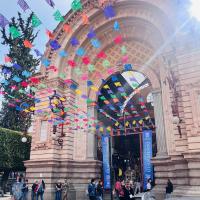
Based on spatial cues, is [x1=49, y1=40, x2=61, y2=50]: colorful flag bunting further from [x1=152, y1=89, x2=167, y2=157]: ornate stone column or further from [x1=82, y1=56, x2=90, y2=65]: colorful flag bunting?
[x1=152, y1=89, x2=167, y2=157]: ornate stone column

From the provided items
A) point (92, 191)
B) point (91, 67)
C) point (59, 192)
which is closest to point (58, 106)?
point (91, 67)

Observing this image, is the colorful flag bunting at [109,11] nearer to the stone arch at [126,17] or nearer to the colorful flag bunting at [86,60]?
the stone arch at [126,17]

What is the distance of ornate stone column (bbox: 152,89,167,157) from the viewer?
61.6 feet

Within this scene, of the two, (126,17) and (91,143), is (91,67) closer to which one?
(126,17)

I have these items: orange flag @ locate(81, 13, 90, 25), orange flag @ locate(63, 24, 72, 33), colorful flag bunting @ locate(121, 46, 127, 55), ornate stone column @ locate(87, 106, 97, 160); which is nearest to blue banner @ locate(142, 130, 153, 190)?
ornate stone column @ locate(87, 106, 97, 160)

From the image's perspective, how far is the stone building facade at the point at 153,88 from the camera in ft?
52.5

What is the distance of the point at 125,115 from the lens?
26812 mm

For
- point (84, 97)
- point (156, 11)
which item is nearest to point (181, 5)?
point (156, 11)

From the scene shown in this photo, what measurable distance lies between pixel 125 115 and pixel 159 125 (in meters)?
7.47

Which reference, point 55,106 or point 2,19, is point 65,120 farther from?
point 2,19

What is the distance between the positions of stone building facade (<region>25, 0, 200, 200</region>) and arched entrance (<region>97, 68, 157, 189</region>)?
3.94 ft

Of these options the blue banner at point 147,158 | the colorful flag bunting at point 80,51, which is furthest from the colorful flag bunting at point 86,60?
the blue banner at point 147,158

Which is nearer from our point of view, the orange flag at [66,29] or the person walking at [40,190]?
the person walking at [40,190]

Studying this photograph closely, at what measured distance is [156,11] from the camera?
66.3 ft
